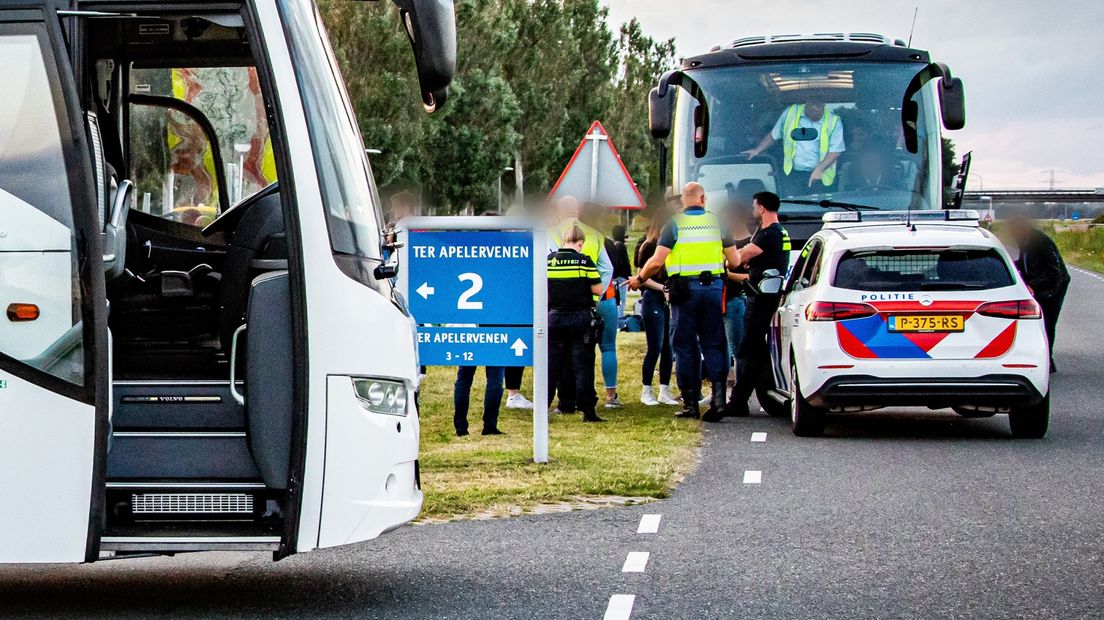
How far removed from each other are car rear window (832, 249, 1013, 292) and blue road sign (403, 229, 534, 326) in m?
2.50

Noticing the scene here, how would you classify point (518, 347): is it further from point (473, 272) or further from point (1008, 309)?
A: point (1008, 309)

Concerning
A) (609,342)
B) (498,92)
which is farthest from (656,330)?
(498,92)

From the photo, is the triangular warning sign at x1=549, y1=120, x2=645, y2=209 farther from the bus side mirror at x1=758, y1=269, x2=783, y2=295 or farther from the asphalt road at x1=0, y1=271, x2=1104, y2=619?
the asphalt road at x1=0, y1=271, x2=1104, y2=619

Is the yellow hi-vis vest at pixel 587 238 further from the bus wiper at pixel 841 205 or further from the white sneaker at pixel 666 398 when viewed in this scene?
the bus wiper at pixel 841 205

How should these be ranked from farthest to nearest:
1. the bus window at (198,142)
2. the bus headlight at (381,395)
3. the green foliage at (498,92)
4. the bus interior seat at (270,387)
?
the green foliage at (498,92) < the bus window at (198,142) < the bus headlight at (381,395) < the bus interior seat at (270,387)

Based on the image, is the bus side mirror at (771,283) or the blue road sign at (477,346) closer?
the blue road sign at (477,346)

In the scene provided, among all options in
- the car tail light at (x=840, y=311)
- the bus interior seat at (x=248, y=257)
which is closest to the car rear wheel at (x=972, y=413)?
the car tail light at (x=840, y=311)

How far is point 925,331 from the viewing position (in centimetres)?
1289

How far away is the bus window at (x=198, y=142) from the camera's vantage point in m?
8.05

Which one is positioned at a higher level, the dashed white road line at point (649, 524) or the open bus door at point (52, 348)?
the open bus door at point (52, 348)

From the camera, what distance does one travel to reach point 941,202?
706 inches

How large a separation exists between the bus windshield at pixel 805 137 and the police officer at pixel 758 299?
2.46 metres

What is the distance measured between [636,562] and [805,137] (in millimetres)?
10598

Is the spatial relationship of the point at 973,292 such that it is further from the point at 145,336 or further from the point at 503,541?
the point at 145,336
